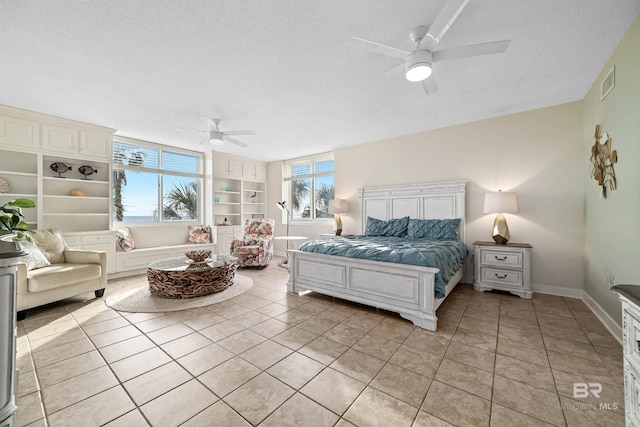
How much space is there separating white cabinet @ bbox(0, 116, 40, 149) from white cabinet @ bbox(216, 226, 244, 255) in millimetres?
3200

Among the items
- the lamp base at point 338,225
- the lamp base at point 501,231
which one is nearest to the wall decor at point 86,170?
the lamp base at point 338,225

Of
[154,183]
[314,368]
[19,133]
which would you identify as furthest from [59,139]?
[314,368]

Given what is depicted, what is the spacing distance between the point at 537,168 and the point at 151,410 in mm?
4958

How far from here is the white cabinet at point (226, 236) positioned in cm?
592

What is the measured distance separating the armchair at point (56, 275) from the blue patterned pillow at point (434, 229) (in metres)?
4.58

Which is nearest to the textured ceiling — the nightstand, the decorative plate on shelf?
the decorative plate on shelf

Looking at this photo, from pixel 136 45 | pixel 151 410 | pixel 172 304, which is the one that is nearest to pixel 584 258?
pixel 151 410

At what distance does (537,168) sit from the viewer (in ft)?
11.8

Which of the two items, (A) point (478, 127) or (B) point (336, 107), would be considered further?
(A) point (478, 127)

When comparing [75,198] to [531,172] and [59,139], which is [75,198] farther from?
[531,172]

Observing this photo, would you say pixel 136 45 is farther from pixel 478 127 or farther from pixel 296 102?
pixel 478 127

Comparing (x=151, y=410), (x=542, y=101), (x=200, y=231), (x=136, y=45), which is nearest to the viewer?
(x=151, y=410)

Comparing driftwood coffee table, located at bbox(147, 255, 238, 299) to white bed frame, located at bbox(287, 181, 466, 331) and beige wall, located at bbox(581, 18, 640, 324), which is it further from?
beige wall, located at bbox(581, 18, 640, 324)

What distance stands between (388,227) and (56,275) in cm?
459
